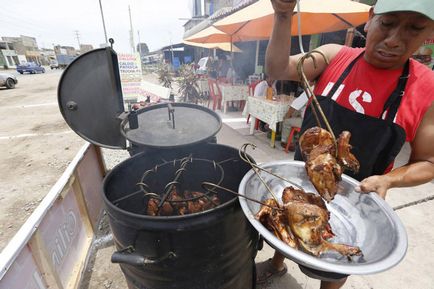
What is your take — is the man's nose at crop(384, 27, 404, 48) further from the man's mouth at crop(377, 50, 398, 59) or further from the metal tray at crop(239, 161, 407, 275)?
the metal tray at crop(239, 161, 407, 275)

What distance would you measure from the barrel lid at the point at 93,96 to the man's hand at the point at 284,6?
1.41 m

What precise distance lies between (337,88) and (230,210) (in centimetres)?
121

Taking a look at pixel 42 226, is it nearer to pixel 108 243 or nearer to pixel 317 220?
pixel 108 243

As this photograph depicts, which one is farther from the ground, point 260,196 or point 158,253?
point 260,196

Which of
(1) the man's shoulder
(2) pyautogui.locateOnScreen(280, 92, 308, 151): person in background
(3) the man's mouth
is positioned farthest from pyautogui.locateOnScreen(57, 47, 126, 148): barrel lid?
(2) pyautogui.locateOnScreen(280, 92, 308, 151): person in background

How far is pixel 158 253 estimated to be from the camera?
132 cm

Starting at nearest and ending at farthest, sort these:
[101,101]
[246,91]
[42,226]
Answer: [42,226], [101,101], [246,91]

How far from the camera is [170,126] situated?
6.41 ft

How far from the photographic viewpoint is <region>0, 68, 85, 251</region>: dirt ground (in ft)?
13.1

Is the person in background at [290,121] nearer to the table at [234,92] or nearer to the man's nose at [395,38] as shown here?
the table at [234,92]

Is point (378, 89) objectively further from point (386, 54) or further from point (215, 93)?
point (215, 93)

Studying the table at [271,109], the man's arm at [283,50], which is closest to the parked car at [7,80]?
the table at [271,109]

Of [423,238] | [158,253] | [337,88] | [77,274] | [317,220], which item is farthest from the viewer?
[423,238]

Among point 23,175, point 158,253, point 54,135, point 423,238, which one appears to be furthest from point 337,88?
point 54,135
